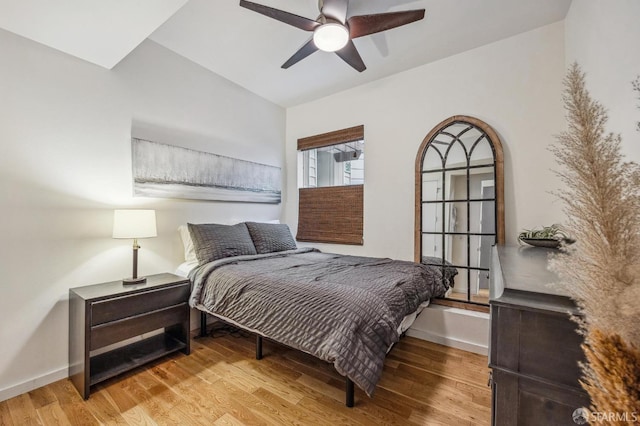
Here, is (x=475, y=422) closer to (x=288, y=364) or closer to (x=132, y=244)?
(x=288, y=364)

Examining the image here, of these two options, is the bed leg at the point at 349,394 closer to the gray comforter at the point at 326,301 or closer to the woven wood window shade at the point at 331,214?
the gray comforter at the point at 326,301

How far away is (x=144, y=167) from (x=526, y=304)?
2876 millimetres

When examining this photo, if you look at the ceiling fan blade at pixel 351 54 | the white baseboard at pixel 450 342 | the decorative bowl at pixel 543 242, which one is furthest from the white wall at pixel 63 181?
the decorative bowl at pixel 543 242

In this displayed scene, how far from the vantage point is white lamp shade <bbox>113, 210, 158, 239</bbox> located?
2.02 m

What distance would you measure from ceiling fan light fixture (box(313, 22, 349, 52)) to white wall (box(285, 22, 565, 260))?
133cm

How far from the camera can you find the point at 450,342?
245 centimetres

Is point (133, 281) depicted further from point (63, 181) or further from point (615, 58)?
point (615, 58)

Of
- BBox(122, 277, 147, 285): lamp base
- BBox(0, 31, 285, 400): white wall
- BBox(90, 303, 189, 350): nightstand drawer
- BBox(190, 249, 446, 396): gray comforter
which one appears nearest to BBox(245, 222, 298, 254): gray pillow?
BBox(190, 249, 446, 396): gray comforter

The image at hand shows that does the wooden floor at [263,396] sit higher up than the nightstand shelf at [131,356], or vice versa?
the nightstand shelf at [131,356]

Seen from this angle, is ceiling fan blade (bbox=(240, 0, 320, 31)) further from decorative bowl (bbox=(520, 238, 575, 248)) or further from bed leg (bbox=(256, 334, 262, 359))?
bed leg (bbox=(256, 334, 262, 359))

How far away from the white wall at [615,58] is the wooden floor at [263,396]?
168 cm

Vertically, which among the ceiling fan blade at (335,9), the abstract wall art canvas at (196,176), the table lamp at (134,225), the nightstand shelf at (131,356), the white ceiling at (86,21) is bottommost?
the nightstand shelf at (131,356)

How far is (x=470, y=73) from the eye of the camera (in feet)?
8.82

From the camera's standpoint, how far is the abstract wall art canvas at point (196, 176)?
8.06ft
